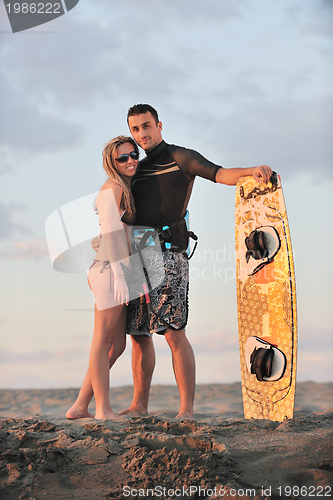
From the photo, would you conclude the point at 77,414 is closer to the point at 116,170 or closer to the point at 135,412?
the point at 135,412

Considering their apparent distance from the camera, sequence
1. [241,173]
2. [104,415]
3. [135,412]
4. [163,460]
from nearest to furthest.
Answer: [163,460] → [104,415] → [241,173] → [135,412]

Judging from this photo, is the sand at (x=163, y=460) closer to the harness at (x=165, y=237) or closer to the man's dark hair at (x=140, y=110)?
the harness at (x=165, y=237)

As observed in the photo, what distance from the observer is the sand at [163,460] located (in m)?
1.96

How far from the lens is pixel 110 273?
3.38m

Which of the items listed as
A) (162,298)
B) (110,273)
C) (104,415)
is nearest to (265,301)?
(162,298)

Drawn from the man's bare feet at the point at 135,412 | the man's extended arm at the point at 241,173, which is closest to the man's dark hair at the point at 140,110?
the man's extended arm at the point at 241,173

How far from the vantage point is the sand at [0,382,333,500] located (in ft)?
6.42

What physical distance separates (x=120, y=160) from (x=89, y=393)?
6.26 feet

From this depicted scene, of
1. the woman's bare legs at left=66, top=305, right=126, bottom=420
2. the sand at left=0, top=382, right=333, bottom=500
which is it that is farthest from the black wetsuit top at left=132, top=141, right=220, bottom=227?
the sand at left=0, top=382, right=333, bottom=500

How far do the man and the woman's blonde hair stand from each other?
142mm

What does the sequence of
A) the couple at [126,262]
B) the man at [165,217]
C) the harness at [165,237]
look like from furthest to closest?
the harness at [165,237] < the man at [165,217] < the couple at [126,262]

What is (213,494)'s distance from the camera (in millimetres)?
1919

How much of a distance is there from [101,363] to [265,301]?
149 centimetres

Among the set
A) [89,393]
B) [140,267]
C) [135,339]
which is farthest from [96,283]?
[89,393]
